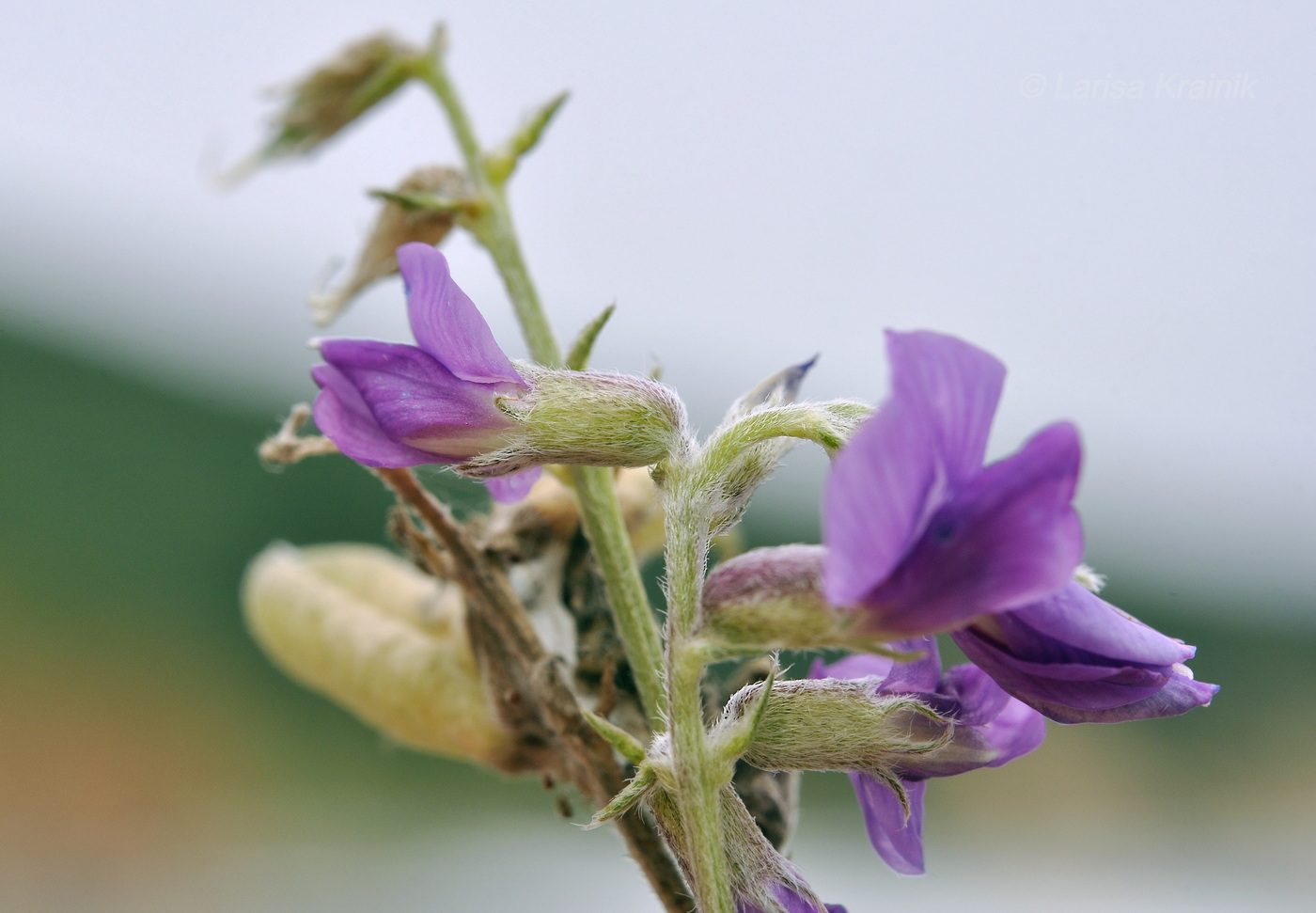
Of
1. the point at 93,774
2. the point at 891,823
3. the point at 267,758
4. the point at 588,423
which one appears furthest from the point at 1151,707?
the point at 267,758

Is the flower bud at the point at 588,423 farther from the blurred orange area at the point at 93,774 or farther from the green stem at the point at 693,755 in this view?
the blurred orange area at the point at 93,774

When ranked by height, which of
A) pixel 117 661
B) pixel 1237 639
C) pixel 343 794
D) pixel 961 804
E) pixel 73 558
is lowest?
pixel 961 804

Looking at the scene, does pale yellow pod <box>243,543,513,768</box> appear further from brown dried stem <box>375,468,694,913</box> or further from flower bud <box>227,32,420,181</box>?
flower bud <box>227,32,420,181</box>

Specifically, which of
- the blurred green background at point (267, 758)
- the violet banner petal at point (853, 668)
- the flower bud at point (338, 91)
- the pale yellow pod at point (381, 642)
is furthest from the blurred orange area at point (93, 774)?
the violet banner petal at point (853, 668)

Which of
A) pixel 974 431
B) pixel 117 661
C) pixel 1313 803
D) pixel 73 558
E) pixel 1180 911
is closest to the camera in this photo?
pixel 974 431

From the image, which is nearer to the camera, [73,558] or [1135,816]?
[1135,816]

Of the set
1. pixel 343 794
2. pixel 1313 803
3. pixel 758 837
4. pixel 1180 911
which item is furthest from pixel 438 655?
pixel 343 794

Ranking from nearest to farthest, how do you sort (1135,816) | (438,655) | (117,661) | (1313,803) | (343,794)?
(438,655)
(1313,803)
(1135,816)
(117,661)
(343,794)

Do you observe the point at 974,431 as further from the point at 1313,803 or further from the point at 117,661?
the point at 117,661
